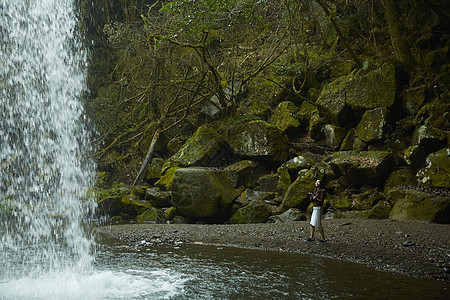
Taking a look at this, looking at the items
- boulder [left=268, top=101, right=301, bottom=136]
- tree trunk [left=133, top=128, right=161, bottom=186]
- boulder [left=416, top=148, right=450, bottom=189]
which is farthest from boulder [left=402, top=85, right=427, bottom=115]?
tree trunk [left=133, top=128, right=161, bottom=186]

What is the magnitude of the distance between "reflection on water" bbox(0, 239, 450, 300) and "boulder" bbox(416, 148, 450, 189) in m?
4.94

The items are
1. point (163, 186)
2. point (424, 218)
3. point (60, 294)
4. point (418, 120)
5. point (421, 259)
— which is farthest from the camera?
point (163, 186)

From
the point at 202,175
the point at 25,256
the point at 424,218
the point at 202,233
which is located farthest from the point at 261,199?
the point at 25,256

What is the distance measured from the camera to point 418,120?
12156mm

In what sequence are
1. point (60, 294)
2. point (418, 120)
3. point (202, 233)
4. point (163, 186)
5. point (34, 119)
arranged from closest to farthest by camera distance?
point (60, 294) → point (202, 233) → point (418, 120) → point (163, 186) → point (34, 119)

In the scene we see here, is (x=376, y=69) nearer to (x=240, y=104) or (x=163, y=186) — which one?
(x=240, y=104)

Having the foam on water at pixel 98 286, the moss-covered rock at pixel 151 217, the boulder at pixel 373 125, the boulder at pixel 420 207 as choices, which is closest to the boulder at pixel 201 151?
the moss-covered rock at pixel 151 217

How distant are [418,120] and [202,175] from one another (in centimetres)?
788

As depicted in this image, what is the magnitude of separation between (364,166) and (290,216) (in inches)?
120

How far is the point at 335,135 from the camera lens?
46.7ft

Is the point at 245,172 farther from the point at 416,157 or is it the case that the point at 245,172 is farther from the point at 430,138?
the point at 430,138

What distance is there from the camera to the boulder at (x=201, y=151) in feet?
52.9

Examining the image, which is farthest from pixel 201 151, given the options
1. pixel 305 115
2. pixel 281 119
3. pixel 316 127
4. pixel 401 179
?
pixel 401 179

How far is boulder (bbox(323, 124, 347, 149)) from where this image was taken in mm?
14177
